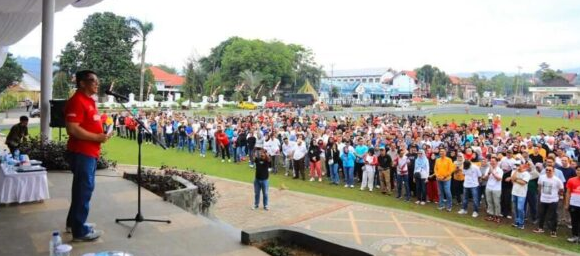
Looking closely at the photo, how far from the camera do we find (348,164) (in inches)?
541

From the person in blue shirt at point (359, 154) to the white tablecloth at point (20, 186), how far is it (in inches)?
357

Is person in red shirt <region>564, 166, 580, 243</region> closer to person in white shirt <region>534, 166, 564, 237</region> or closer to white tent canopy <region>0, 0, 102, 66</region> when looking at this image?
person in white shirt <region>534, 166, 564, 237</region>

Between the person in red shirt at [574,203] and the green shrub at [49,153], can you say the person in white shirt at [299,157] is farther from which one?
the person in red shirt at [574,203]

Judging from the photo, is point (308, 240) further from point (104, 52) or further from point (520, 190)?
point (104, 52)

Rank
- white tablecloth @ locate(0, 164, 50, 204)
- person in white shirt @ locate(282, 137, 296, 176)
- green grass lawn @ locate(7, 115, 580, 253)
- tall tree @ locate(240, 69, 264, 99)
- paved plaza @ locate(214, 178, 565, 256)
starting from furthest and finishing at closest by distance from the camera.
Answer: tall tree @ locate(240, 69, 264, 99) < person in white shirt @ locate(282, 137, 296, 176) < green grass lawn @ locate(7, 115, 580, 253) < paved plaza @ locate(214, 178, 565, 256) < white tablecloth @ locate(0, 164, 50, 204)

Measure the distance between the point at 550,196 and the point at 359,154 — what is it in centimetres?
573

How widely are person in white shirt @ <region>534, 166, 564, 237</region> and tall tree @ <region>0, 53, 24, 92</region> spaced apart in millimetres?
55950

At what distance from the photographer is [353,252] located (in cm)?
493

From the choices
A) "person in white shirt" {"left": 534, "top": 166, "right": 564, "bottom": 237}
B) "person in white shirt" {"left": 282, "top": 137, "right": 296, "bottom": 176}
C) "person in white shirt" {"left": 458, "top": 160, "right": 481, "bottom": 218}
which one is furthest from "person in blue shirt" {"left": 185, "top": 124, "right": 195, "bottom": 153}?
"person in white shirt" {"left": 534, "top": 166, "right": 564, "bottom": 237}

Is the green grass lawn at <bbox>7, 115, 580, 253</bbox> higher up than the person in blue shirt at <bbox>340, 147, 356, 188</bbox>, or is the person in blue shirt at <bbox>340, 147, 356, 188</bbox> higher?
the person in blue shirt at <bbox>340, 147, 356, 188</bbox>

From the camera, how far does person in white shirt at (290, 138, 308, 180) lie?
1466cm

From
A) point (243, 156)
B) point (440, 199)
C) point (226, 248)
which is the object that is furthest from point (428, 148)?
point (226, 248)

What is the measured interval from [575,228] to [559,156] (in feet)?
9.41

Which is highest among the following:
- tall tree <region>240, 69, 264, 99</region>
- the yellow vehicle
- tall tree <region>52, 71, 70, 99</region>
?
tall tree <region>240, 69, 264, 99</region>
